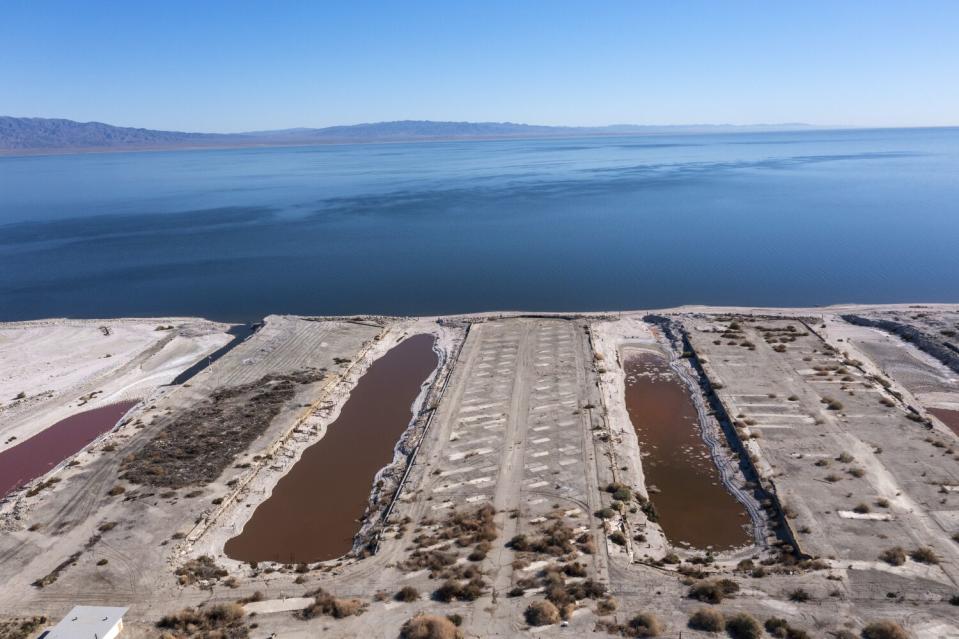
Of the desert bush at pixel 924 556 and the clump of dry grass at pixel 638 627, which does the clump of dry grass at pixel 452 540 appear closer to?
the clump of dry grass at pixel 638 627

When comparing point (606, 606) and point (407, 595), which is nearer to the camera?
point (606, 606)

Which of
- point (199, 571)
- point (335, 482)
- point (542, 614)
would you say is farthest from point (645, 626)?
point (335, 482)

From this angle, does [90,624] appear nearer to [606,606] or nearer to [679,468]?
[606,606]

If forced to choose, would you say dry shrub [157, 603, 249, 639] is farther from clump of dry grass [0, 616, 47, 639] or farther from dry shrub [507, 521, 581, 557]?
dry shrub [507, 521, 581, 557]

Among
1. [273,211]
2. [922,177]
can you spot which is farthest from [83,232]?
[922,177]

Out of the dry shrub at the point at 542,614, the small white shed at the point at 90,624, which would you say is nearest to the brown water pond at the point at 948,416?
the dry shrub at the point at 542,614

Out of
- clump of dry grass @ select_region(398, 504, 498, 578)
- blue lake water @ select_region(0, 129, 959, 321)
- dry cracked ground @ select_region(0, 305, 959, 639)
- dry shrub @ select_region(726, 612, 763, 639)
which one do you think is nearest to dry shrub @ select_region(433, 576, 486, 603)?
dry cracked ground @ select_region(0, 305, 959, 639)
